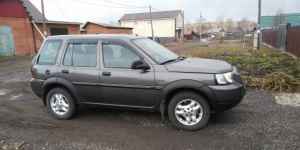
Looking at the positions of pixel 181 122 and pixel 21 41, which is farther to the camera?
pixel 21 41

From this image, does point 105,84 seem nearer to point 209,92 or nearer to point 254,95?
point 209,92

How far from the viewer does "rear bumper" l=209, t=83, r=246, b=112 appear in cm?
423

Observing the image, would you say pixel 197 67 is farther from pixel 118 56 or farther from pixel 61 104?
pixel 61 104

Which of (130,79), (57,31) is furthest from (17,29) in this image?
(130,79)

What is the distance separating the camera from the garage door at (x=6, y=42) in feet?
68.7

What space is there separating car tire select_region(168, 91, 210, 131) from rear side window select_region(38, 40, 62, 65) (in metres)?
2.62

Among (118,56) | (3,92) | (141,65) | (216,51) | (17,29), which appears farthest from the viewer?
(17,29)

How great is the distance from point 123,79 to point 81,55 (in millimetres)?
1094

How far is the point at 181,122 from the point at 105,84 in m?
1.58

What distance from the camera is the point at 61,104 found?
537 centimetres

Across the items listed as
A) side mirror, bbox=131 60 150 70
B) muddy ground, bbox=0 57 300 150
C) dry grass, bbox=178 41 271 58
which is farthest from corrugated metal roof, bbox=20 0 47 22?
side mirror, bbox=131 60 150 70

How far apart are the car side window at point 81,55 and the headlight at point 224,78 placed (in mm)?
2324

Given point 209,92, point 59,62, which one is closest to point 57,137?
point 59,62

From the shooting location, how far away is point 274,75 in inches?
295
